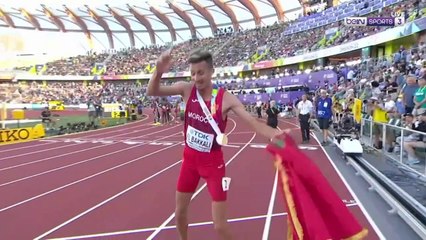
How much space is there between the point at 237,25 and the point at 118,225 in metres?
69.0

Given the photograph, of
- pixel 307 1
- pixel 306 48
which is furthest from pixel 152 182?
pixel 307 1

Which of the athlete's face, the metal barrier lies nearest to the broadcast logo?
the metal barrier

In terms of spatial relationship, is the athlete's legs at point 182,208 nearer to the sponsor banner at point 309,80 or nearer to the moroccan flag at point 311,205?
the moroccan flag at point 311,205

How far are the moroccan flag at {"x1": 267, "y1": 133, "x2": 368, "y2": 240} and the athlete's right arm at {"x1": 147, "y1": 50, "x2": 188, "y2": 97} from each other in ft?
4.62

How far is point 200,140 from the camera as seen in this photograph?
3660 mm

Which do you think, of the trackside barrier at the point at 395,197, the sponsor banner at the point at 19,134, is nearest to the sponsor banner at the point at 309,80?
the sponsor banner at the point at 19,134

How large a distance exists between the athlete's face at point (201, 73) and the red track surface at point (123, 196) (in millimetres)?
1826

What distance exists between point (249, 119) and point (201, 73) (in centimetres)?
55

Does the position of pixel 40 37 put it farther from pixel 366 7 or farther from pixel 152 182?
pixel 152 182

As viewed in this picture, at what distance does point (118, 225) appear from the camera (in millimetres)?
5711

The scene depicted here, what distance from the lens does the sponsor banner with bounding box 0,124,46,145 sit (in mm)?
16766

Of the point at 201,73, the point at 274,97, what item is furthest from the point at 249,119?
the point at 274,97

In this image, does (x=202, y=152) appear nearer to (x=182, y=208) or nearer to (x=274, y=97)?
(x=182, y=208)

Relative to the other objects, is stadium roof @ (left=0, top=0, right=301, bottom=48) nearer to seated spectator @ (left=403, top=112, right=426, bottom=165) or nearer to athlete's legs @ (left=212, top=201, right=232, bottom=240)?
seated spectator @ (left=403, top=112, right=426, bottom=165)
